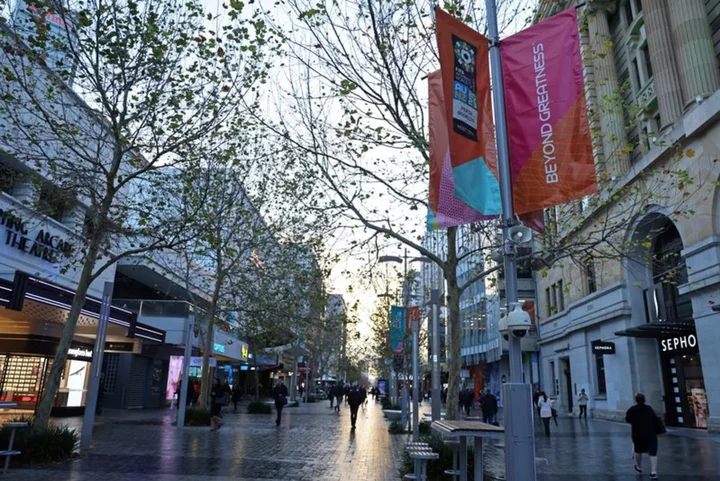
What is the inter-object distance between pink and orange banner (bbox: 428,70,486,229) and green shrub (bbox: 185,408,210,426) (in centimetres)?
1597

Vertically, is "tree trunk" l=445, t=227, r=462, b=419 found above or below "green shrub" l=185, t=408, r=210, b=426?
above

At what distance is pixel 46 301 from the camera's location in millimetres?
16094

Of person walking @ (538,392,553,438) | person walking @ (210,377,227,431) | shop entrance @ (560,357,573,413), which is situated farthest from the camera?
shop entrance @ (560,357,573,413)

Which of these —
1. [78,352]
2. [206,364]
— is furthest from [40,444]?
[78,352]

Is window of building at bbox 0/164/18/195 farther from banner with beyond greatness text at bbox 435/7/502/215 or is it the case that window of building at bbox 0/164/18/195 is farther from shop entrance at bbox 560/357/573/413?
shop entrance at bbox 560/357/573/413

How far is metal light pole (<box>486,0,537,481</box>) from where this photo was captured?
6543 mm

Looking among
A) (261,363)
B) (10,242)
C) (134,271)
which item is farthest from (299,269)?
(261,363)

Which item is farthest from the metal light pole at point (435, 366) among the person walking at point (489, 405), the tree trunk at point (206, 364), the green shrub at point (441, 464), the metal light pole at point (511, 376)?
the metal light pole at point (511, 376)

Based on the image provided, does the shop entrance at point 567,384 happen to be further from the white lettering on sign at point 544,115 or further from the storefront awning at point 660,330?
the white lettering on sign at point 544,115

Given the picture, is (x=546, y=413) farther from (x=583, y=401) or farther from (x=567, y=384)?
(x=567, y=384)

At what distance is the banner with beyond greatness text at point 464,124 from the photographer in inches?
299

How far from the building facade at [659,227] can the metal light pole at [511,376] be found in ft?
31.8

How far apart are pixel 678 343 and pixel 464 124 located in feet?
70.7

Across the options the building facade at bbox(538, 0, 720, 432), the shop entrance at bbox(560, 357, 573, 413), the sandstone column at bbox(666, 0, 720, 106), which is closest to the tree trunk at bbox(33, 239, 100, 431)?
the building facade at bbox(538, 0, 720, 432)
